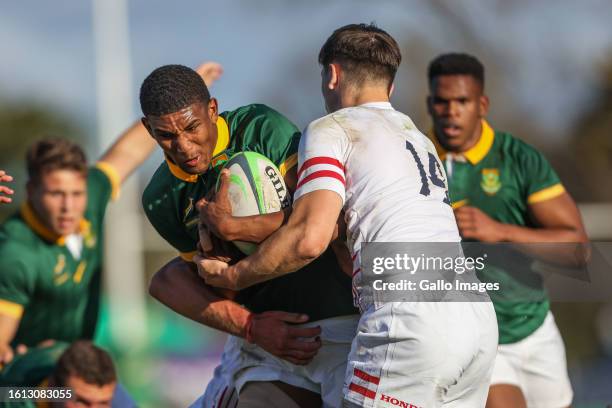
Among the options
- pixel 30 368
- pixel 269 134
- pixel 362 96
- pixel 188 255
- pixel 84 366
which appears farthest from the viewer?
pixel 30 368

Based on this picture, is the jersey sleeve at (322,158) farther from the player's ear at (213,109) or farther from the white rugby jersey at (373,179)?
the player's ear at (213,109)

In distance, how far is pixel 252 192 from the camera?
440 centimetres

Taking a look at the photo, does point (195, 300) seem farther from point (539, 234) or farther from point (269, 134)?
point (539, 234)

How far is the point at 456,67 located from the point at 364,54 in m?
2.77

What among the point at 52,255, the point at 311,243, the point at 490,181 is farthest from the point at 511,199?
the point at 52,255

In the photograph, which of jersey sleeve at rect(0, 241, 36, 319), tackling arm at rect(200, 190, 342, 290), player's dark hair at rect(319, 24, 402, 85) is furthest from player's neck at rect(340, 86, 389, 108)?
jersey sleeve at rect(0, 241, 36, 319)

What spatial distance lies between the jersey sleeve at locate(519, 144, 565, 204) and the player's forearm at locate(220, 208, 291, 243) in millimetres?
2765

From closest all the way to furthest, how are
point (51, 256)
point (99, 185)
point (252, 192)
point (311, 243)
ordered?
point (311, 243) < point (252, 192) < point (51, 256) < point (99, 185)

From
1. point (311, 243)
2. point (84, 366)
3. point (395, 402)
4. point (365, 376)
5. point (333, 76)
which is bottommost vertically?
point (395, 402)

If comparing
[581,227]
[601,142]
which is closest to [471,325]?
[581,227]

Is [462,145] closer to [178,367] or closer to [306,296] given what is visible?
[306,296]

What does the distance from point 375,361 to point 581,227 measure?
9.07 ft

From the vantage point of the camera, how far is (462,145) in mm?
6910

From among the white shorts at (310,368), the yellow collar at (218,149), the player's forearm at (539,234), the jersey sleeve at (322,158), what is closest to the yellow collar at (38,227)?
the white shorts at (310,368)
